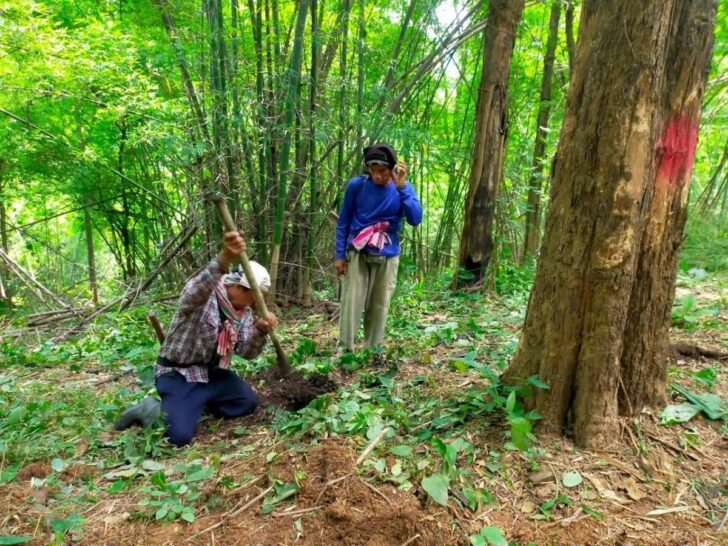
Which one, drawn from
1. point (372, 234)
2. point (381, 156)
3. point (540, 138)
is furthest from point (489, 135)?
point (540, 138)

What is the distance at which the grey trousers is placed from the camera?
3275mm

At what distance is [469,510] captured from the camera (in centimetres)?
167

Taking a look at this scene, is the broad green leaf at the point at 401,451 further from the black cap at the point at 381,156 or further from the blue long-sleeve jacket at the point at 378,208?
the black cap at the point at 381,156

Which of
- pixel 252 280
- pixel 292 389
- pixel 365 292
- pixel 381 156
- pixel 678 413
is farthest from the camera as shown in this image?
pixel 365 292

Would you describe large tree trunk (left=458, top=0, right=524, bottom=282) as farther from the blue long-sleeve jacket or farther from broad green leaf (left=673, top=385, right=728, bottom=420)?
broad green leaf (left=673, top=385, right=728, bottom=420)

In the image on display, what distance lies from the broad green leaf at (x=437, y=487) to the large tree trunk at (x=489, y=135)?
3.32 meters

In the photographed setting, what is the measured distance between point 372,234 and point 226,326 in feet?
3.68

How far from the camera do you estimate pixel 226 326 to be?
2723 millimetres

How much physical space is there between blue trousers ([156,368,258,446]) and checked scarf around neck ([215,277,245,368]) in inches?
5.6

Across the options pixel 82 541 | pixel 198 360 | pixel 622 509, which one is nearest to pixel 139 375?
pixel 198 360

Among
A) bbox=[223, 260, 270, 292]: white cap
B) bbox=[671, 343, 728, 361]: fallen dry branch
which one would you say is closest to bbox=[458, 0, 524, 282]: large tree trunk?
bbox=[671, 343, 728, 361]: fallen dry branch

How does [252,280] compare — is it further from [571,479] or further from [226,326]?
[571,479]

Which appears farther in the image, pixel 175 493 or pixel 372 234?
pixel 372 234

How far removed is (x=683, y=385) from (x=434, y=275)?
12.0ft
